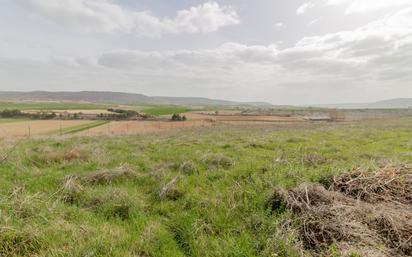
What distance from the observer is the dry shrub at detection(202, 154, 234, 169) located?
24.0ft

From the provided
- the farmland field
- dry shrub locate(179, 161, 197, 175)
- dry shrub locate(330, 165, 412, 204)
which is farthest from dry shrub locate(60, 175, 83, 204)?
the farmland field

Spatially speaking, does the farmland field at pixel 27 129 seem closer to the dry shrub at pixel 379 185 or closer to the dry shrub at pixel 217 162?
the dry shrub at pixel 217 162

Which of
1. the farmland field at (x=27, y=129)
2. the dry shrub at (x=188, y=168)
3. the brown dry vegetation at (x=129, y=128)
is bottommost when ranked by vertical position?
the farmland field at (x=27, y=129)

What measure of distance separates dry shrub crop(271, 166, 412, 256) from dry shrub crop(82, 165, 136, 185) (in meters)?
3.84

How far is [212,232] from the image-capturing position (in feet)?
11.0

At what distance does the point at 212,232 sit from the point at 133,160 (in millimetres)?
5494

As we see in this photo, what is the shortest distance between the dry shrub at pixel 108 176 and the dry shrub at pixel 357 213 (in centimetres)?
384

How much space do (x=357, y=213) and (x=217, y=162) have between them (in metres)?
4.64

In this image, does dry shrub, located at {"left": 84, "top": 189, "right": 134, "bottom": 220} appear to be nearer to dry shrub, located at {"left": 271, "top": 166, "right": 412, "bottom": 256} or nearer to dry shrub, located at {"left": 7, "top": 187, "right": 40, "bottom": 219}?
dry shrub, located at {"left": 7, "top": 187, "right": 40, "bottom": 219}

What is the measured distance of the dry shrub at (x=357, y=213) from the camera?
276 cm

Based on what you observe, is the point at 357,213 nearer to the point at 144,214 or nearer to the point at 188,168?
the point at 144,214

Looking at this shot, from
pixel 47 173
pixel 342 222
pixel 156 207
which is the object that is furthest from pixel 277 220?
pixel 47 173

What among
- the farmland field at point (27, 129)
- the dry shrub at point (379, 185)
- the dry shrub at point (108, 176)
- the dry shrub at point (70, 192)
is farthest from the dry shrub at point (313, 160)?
the farmland field at point (27, 129)

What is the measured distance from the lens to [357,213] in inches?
130
